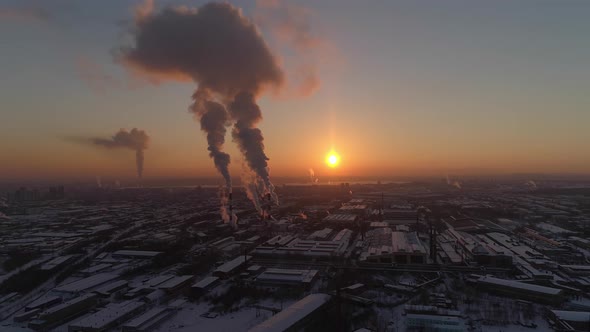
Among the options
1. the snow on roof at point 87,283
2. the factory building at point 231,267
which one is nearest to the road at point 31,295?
the snow on roof at point 87,283

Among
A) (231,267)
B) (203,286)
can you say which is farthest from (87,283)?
(231,267)

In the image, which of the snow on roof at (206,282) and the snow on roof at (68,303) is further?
the snow on roof at (206,282)

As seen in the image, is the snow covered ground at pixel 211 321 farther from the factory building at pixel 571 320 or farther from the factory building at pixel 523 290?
the factory building at pixel 571 320

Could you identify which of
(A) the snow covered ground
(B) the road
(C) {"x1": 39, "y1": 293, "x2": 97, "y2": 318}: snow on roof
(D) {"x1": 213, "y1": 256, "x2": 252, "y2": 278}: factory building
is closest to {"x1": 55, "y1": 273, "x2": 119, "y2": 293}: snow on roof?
(B) the road

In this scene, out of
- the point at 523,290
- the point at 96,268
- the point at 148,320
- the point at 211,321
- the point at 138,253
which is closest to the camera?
the point at 148,320

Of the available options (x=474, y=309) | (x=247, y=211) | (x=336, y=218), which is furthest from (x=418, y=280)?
(x=247, y=211)

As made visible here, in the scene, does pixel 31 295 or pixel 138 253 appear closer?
pixel 31 295

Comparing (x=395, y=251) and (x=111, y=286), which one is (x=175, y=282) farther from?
(x=395, y=251)
